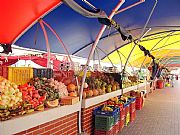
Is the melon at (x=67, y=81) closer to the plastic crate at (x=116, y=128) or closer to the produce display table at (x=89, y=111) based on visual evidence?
the produce display table at (x=89, y=111)

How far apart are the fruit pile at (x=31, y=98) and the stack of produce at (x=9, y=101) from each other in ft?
0.53

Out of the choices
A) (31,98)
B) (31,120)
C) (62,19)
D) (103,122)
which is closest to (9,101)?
(31,120)

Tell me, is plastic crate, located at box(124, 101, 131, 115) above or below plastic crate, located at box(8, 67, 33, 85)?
below

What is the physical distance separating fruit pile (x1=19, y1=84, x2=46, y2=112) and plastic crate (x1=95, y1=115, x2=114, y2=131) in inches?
83.8

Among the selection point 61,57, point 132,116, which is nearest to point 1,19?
point 132,116

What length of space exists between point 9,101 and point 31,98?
2.10 ft

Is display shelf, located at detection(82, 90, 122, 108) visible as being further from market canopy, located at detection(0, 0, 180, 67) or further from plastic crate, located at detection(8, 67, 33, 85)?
market canopy, located at detection(0, 0, 180, 67)

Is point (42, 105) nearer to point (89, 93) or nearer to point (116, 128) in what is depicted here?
point (89, 93)

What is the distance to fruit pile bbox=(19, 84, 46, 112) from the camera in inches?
159

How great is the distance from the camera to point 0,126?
314 centimetres

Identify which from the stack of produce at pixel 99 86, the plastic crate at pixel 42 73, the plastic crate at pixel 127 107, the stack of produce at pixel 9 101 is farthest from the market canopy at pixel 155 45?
the stack of produce at pixel 9 101

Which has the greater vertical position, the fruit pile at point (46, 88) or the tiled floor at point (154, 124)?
the fruit pile at point (46, 88)

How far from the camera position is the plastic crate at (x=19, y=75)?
181 inches

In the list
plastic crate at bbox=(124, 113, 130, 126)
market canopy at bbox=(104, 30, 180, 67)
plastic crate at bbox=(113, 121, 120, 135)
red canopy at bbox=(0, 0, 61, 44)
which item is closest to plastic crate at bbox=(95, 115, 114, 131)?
plastic crate at bbox=(113, 121, 120, 135)
